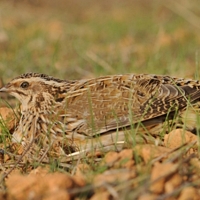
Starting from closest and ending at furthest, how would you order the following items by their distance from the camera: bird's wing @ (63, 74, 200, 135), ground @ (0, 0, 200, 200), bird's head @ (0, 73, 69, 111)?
ground @ (0, 0, 200, 200) < bird's wing @ (63, 74, 200, 135) < bird's head @ (0, 73, 69, 111)

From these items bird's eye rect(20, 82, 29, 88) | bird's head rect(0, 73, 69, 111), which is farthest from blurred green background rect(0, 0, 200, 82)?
bird's eye rect(20, 82, 29, 88)

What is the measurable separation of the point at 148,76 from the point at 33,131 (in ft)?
4.51

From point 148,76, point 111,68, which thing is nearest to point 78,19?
point 111,68

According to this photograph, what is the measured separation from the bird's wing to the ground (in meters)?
0.43

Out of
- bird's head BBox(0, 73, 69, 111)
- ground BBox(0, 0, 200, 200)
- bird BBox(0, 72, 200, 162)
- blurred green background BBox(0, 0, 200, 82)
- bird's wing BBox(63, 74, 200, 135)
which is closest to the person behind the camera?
ground BBox(0, 0, 200, 200)

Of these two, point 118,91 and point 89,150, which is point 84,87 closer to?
point 118,91

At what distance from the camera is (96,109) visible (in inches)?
267

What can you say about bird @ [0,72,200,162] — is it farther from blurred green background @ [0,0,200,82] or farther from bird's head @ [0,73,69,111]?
blurred green background @ [0,0,200,82]

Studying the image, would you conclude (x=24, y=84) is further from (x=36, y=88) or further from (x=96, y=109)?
(x=96, y=109)

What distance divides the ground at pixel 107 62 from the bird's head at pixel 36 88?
0.32 meters

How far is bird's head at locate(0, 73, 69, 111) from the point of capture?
23.2ft

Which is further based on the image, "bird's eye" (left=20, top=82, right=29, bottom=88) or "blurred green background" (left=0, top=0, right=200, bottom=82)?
"blurred green background" (left=0, top=0, right=200, bottom=82)

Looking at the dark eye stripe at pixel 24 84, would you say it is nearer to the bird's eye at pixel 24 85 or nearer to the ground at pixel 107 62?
the bird's eye at pixel 24 85

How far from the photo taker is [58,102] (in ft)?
23.0
